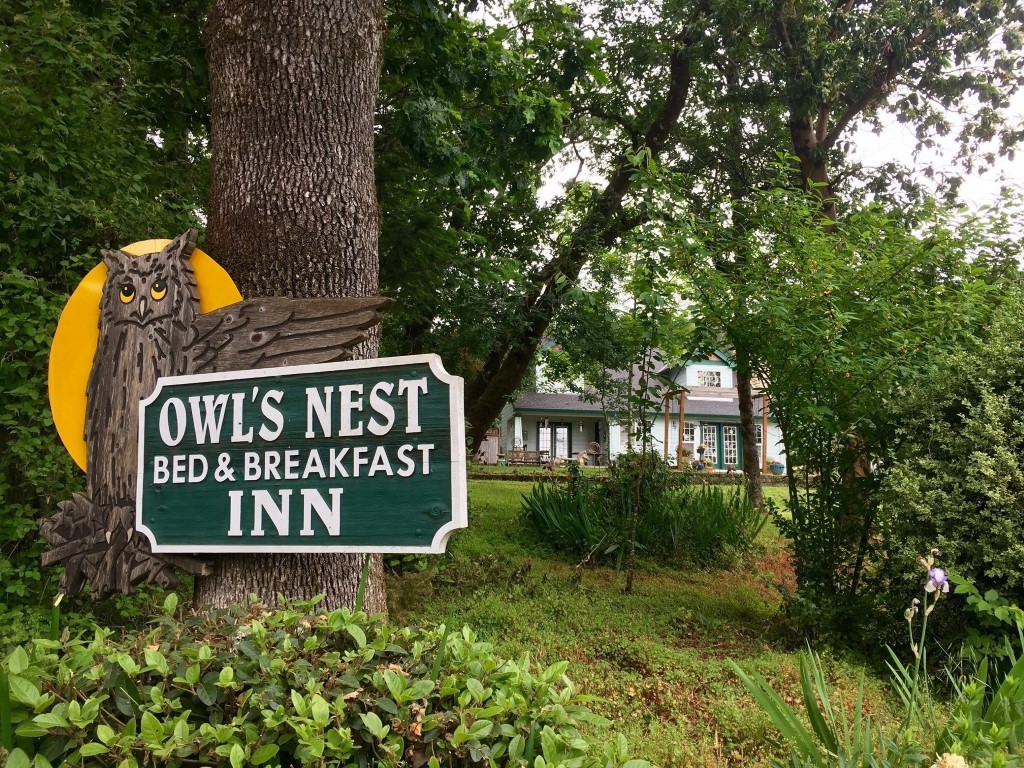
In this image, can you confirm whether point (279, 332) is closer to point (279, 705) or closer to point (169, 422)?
point (169, 422)

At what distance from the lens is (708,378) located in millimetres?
31984

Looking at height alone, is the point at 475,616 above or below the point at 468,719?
below

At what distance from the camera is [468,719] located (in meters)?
1.56

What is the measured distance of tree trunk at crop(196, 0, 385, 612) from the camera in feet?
9.73

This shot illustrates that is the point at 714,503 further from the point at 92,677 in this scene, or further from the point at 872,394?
the point at 92,677

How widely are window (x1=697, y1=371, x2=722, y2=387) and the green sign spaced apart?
30744 millimetres

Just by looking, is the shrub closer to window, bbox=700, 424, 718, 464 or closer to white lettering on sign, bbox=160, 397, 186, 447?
white lettering on sign, bbox=160, 397, 186, 447

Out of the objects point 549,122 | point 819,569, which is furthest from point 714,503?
point 549,122

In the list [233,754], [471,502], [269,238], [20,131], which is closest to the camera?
[233,754]

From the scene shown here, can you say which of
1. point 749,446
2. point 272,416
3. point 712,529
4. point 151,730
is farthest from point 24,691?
point 749,446

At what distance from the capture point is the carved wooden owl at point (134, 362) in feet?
8.50

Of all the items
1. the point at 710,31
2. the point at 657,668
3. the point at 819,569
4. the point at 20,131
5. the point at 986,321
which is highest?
the point at 710,31

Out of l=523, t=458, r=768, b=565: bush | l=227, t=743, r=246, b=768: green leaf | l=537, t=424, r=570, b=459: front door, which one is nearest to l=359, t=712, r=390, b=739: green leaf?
l=227, t=743, r=246, b=768: green leaf

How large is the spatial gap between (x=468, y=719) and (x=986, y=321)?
4912 millimetres
